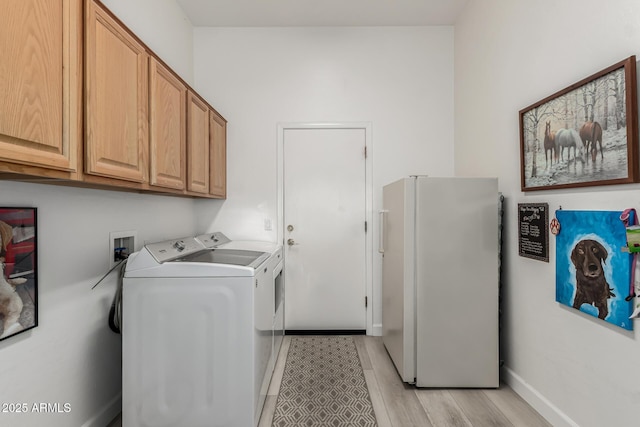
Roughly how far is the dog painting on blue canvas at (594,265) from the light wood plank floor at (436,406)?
0.78 m

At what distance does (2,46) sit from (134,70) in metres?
0.66

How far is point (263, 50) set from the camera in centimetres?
307

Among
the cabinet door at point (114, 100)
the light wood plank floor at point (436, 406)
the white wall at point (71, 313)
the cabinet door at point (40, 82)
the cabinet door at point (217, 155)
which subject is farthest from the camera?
the cabinet door at point (217, 155)

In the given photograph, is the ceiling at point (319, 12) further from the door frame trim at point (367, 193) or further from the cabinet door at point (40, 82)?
the cabinet door at point (40, 82)

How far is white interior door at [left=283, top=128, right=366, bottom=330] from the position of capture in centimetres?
306

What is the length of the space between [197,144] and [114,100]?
960mm

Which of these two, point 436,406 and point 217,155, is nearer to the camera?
point 436,406

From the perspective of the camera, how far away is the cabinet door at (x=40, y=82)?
864 millimetres

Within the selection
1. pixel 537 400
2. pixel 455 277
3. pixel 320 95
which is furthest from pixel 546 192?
pixel 320 95

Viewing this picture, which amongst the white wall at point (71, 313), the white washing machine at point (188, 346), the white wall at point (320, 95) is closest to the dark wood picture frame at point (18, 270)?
the white wall at point (71, 313)

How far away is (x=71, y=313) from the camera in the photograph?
155 centimetres

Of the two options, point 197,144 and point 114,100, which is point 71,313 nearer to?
point 114,100

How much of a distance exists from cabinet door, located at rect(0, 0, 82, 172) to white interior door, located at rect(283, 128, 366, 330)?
6.87ft

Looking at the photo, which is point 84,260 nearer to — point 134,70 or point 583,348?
point 134,70
